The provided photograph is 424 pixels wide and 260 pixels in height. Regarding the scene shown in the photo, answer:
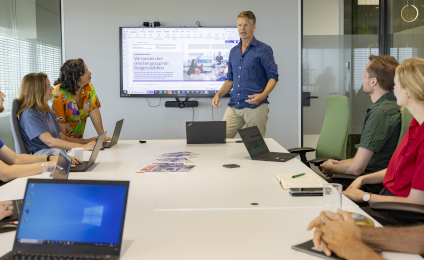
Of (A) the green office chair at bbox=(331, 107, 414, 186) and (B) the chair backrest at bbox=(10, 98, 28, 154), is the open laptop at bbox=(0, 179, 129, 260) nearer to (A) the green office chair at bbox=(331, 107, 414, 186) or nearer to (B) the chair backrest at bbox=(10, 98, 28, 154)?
(A) the green office chair at bbox=(331, 107, 414, 186)

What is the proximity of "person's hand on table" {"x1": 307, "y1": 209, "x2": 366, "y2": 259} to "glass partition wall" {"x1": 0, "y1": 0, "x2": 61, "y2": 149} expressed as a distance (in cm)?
387

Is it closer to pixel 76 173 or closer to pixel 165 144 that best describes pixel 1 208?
pixel 76 173

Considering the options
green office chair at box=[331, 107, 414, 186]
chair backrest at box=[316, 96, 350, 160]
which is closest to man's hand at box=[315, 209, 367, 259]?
green office chair at box=[331, 107, 414, 186]

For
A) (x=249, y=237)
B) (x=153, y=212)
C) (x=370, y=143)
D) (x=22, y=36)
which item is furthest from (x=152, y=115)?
(x=249, y=237)

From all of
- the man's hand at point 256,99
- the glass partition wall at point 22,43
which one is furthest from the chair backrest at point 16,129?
the man's hand at point 256,99

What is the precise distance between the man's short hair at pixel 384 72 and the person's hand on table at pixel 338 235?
4.88 feet

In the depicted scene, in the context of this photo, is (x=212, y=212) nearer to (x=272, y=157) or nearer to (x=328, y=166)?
(x=272, y=157)

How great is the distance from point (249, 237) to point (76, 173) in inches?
50.4

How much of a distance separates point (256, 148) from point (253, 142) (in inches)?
2.0

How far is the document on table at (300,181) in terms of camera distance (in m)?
1.66

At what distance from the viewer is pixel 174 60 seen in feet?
16.3

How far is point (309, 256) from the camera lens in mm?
994

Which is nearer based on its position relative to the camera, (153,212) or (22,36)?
(153,212)

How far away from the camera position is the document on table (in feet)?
5.44
